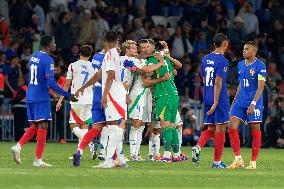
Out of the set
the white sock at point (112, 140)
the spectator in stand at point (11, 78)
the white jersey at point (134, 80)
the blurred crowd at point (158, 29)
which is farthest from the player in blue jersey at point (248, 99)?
the spectator in stand at point (11, 78)

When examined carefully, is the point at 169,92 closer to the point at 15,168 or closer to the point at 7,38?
the point at 15,168

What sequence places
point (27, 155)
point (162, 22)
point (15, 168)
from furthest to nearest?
point (162, 22)
point (27, 155)
point (15, 168)

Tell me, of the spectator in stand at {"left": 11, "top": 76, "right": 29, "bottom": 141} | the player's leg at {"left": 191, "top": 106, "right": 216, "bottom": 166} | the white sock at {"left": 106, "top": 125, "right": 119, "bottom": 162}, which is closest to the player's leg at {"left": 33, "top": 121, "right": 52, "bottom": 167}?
the white sock at {"left": 106, "top": 125, "right": 119, "bottom": 162}

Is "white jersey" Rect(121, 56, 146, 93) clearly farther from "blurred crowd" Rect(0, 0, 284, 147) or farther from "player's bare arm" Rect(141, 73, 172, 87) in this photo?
"blurred crowd" Rect(0, 0, 284, 147)

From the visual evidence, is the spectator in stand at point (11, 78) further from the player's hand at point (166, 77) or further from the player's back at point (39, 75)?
the player's back at point (39, 75)

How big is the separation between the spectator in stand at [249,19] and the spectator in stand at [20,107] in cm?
841

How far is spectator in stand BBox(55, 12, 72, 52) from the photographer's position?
123 feet

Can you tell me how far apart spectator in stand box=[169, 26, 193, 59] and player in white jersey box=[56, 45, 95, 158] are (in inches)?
471

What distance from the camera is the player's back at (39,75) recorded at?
22078 mm

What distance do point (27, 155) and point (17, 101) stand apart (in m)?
7.97

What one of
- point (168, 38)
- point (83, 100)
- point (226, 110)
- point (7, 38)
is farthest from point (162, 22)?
point (226, 110)

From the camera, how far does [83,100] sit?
26453 mm

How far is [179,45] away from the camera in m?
38.4

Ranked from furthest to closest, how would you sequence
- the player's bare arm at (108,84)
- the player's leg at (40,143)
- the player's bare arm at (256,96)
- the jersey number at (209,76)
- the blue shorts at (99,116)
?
the jersey number at (209,76), the player's leg at (40,143), the player's bare arm at (256,96), the blue shorts at (99,116), the player's bare arm at (108,84)
